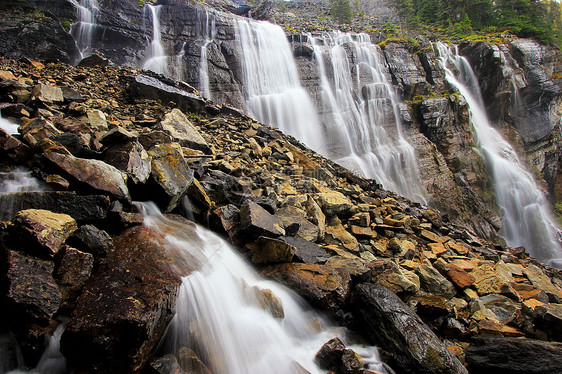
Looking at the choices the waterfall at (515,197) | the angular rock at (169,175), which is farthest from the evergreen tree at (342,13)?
the angular rock at (169,175)

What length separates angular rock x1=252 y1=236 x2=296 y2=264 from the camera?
13.1 ft

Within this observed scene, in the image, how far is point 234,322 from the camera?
10.1ft

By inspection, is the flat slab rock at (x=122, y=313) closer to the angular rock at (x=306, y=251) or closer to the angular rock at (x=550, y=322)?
the angular rock at (x=306, y=251)

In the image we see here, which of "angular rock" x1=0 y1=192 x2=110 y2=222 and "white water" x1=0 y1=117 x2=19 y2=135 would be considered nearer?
"angular rock" x1=0 y1=192 x2=110 y2=222

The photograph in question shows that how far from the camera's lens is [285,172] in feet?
26.6

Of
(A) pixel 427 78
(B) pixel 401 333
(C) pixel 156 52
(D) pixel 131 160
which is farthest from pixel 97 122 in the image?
(A) pixel 427 78

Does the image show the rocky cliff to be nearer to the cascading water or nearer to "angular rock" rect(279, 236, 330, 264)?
"angular rock" rect(279, 236, 330, 264)

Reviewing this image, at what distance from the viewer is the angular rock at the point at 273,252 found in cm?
401

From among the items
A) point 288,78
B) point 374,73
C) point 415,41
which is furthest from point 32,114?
point 415,41

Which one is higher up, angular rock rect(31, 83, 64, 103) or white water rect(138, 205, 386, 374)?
angular rock rect(31, 83, 64, 103)

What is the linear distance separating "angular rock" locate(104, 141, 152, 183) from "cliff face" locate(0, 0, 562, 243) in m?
13.3

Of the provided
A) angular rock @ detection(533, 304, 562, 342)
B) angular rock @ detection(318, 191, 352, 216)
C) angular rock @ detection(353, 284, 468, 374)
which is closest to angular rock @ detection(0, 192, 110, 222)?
angular rock @ detection(353, 284, 468, 374)

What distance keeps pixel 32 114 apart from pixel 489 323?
8.99 metres

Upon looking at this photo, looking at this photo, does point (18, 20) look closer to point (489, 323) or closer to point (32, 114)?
point (32, 114)
